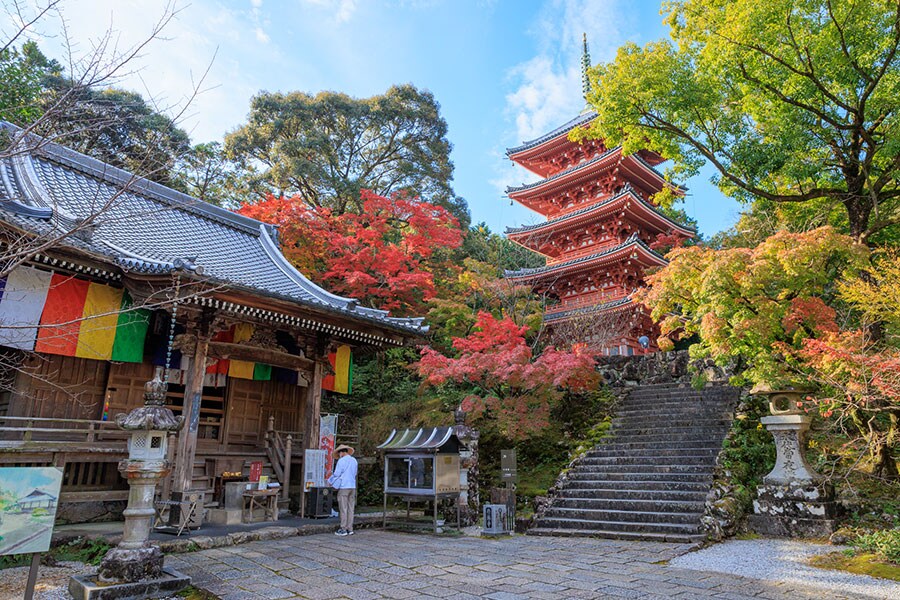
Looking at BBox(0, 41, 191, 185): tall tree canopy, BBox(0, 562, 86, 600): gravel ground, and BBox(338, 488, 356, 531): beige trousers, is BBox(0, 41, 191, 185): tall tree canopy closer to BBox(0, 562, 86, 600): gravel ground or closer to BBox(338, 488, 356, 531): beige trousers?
BBox(0, 562, 86, 600): gravel ground

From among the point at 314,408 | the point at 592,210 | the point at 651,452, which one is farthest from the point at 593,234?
the point at 314,408

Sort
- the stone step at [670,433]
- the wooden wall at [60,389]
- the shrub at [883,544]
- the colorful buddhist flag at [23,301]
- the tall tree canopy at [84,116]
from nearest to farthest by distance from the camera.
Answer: the tall tree canopy at [84,116]
the shrub at [883,544]
the colorful buddhist flag at [23,301]
the wooden wall at [60,389]
the stone step at [670,433]

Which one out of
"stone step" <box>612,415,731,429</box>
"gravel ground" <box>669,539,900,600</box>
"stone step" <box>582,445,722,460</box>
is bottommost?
"gravel ground" <box>669,539,900,600</box>

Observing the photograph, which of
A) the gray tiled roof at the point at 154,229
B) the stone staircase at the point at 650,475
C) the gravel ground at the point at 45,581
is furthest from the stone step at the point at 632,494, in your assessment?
the gravel ground at the point at 45,581

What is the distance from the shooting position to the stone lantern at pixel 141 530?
473 cm

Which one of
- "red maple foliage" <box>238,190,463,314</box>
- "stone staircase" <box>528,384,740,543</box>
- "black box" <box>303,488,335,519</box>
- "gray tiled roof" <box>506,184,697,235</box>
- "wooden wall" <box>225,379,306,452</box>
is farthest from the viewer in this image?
"gray tiled roof" <box>506,184,697,235</box>

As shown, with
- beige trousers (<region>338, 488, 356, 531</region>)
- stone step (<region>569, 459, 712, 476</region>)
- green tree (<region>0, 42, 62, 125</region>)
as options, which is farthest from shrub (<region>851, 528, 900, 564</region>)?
green tree (<region>0, 42, 62, 125</region>)

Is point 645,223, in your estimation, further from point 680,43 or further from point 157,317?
point 157,317

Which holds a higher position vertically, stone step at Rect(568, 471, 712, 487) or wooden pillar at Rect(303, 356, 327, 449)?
wooden pillar at Rect(303, 356, 327, 449)

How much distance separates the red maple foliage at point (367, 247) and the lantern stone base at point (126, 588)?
405 inches

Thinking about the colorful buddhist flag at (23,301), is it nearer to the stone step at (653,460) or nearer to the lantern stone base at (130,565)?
the lantern stone base at (130,565)

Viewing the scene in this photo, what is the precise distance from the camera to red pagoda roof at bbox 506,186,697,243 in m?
18.0

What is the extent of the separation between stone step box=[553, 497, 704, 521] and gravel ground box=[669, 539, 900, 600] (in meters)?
0.86

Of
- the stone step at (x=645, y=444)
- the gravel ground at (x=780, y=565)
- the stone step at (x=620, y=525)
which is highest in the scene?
the stone step at (x=645, y=444)
